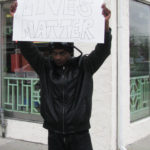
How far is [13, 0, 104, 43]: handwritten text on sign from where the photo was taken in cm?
260

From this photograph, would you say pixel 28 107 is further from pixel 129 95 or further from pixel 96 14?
pixel 96 14

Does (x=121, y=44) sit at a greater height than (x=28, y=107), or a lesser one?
greater

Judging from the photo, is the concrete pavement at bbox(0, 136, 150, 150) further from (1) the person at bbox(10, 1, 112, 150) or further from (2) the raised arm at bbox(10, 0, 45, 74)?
(2) the raised arm at bbox(10, 0, 45, 74)

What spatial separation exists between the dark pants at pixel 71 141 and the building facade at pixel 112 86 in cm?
216

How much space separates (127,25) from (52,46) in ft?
9.35

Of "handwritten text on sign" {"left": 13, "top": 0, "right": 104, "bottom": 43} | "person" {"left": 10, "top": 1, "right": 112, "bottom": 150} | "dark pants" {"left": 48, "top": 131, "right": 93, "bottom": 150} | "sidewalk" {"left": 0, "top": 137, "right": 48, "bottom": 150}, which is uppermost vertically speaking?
"handwritten text on sign" {"left": 13, "top": 0, "right": 104, "bottom": 43}

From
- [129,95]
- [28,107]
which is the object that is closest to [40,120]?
[28,107]

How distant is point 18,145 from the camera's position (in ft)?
17.2

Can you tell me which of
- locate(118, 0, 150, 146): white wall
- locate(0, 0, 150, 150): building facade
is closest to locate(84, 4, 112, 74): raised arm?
locate(0, 0, 150, 150): building facade

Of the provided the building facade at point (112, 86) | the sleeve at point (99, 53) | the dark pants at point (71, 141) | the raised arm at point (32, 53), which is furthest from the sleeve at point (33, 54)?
the building facade at point (112, 86)

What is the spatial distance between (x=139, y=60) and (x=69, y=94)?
11.7 ft

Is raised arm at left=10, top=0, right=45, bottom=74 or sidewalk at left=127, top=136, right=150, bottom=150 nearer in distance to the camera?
raised arm at left=10, top=0, right=45, bottom=74

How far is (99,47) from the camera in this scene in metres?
2.46

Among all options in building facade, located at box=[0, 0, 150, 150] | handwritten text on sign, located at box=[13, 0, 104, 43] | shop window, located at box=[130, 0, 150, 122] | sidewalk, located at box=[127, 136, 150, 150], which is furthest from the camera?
shop window, located at box=[130, 0, 150, 122]
